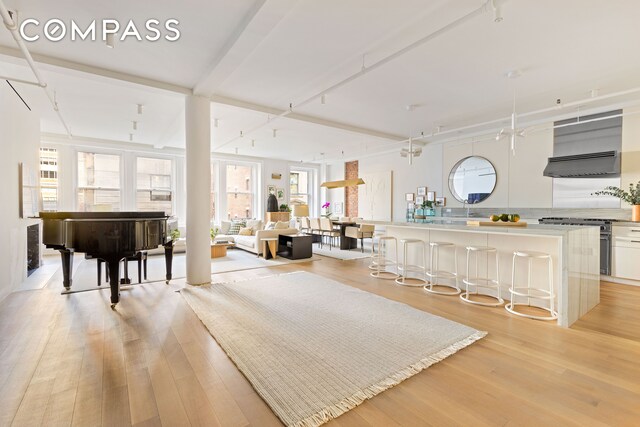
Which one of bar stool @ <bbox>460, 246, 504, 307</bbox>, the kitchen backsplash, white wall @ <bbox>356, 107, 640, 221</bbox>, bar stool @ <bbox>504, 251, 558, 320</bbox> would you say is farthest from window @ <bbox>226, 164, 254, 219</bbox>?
bar stool @ <bbox>504, 251, 558, 320</bbox>

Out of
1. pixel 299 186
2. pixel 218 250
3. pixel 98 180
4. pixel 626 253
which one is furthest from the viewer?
pixel 299 186

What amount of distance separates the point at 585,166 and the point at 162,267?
821 cm

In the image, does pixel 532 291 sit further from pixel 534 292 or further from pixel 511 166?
pixel 511 166

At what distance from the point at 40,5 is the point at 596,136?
26.5 ft

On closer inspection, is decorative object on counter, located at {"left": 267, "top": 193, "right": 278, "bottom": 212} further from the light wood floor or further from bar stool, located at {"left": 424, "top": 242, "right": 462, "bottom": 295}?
the light wood floor

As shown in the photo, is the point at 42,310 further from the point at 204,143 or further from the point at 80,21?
the point at 80,21

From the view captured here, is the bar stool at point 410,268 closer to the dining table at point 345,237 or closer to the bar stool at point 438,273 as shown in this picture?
the bar stool at point 438,273

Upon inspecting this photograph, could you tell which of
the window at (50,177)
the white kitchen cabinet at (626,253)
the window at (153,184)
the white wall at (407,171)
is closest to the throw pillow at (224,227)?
the window at (153,184)

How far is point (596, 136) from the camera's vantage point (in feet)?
17.9

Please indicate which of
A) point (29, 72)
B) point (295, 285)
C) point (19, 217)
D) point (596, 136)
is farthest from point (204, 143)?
point (596, 136)

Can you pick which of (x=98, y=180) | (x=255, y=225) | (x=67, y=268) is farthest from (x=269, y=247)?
(x=98, y=180)

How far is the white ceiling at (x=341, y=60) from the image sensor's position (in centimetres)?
277

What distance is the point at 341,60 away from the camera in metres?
3.74

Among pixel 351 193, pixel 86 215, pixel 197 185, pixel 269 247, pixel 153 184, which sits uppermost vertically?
pixel 153 184
